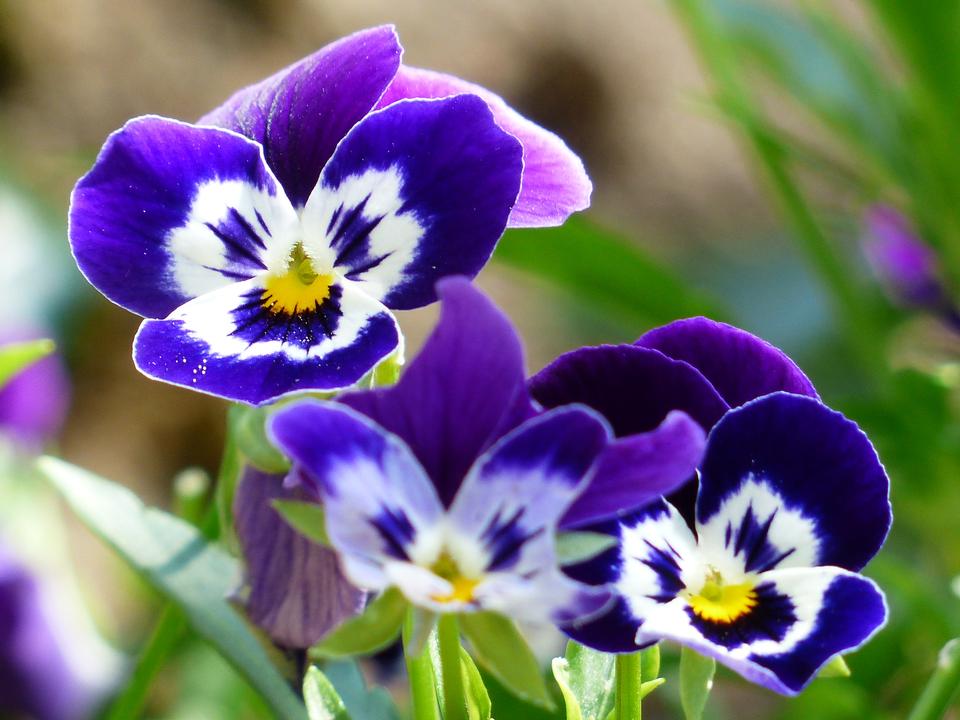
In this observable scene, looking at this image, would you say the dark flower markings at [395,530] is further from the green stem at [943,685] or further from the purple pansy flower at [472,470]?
the green stem at [943,685]

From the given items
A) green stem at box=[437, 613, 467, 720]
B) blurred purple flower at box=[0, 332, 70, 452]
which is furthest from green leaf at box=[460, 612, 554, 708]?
blurred purple flower at box=[0, 332, 70, 452]

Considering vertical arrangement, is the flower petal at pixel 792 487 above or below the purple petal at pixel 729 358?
below

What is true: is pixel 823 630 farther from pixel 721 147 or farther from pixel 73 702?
pixel 721 147

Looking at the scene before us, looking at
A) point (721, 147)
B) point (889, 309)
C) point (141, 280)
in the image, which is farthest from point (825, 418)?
point (721, 147)

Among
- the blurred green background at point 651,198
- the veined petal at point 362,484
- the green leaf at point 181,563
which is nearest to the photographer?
the veined petal at point 362,484

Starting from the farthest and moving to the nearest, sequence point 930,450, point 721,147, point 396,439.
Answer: point 721,147, point 930,450, point 396,439

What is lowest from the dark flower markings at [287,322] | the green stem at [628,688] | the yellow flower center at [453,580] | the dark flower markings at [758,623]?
the green stem at [628,688]

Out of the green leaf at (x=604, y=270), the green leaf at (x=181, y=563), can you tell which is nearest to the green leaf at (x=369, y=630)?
the green leaf at (x=181, y=563)

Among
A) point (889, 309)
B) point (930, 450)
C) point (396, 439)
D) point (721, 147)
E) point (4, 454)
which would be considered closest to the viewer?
point (396, 439)

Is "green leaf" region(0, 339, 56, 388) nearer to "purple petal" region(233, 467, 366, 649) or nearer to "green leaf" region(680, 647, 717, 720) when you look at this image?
"purple petal" region(233, 467, 366, 649)
